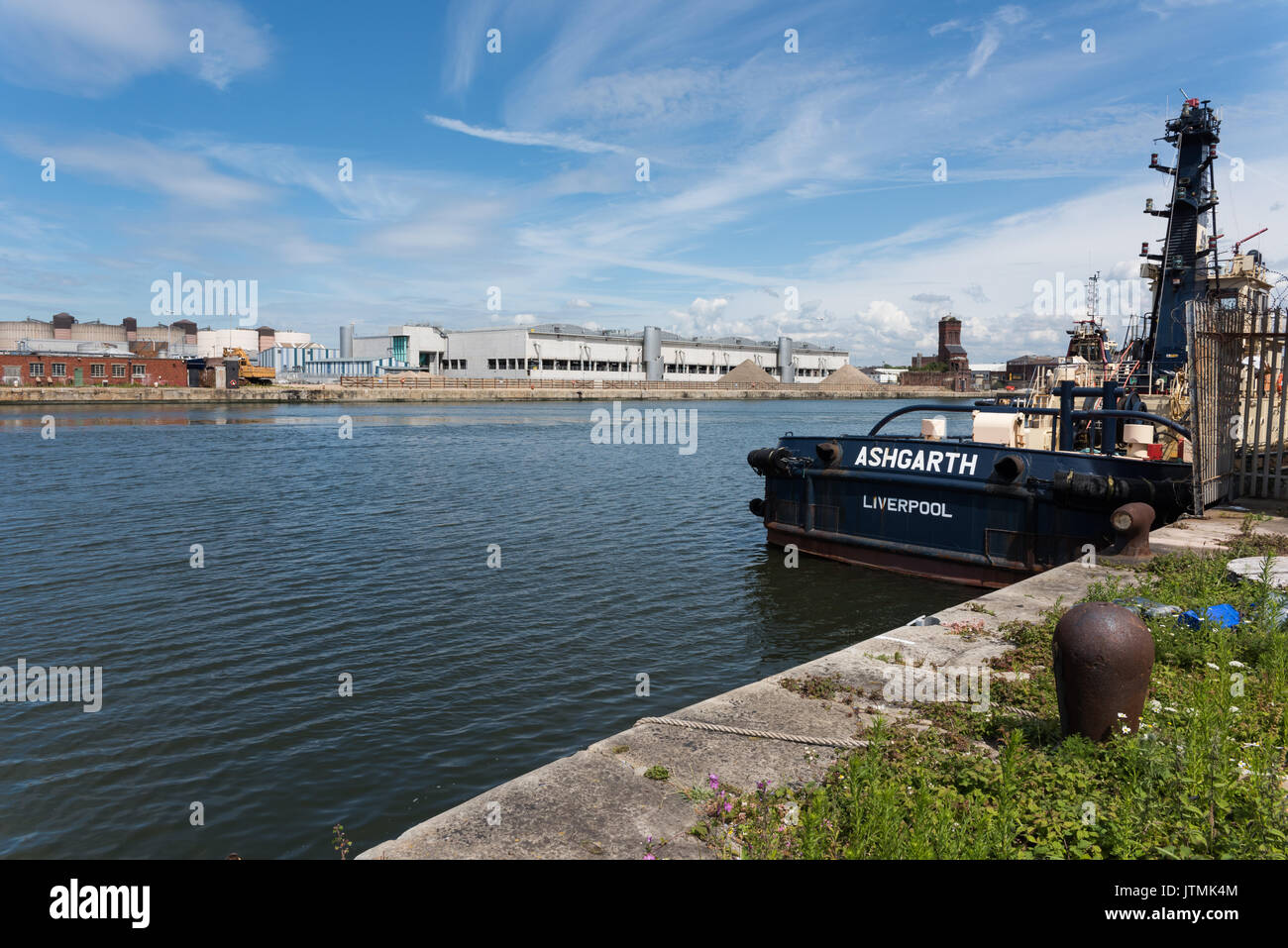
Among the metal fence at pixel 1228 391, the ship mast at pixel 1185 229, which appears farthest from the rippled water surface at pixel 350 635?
the ship mast at pixel 1185 229

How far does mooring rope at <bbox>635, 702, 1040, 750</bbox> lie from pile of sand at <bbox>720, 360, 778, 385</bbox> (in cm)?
12507

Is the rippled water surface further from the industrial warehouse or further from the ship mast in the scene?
the industrial warehouse

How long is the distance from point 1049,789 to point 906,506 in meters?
10.2

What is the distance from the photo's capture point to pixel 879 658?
7262mm

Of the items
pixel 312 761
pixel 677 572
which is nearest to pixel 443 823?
pixel 312 761

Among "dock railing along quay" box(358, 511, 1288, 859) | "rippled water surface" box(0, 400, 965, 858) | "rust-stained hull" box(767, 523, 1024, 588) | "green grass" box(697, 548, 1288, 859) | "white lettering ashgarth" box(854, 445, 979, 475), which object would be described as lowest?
"rippled water surface" box(0, 400, 965, 858)

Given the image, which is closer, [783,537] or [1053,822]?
[1053,822]

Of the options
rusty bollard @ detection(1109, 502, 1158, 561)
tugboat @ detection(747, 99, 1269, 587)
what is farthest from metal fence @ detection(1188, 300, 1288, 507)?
rusty bollard @ detection(1109, 502, 1158, 561)

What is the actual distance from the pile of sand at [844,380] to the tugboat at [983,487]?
421 ft

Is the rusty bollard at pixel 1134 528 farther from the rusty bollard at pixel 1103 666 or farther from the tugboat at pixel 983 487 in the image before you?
the rusty bollard at pixel 1103 666

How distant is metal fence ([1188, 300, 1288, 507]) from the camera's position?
39.1 feet

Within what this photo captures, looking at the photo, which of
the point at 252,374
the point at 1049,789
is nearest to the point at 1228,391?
the point at 1049,789
